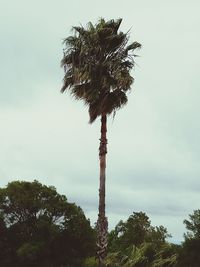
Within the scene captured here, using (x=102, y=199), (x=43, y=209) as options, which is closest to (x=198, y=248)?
(x=43, y=209)

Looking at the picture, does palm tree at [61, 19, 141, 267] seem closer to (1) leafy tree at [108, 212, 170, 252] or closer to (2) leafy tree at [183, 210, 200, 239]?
(2) leafy tree at [183, 210, 200, 239]

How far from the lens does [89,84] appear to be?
32.0m

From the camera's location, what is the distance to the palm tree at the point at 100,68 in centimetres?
3156

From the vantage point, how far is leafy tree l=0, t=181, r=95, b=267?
55281 millimetres

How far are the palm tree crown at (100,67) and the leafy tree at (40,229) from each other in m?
26.4

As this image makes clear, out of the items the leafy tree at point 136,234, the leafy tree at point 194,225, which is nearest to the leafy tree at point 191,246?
the leafy tree at point 194,225

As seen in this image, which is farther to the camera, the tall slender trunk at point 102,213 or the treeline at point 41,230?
the treeline at point 41,230

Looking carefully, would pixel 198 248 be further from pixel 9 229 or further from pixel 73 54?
pixel 73 54

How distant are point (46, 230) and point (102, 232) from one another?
2821 cm

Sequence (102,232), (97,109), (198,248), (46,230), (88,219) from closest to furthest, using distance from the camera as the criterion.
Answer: (102,232) → (97,109) → (198,248) → (46,230) → (88,219)

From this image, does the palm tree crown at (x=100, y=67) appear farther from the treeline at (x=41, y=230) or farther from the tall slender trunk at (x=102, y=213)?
the treeline at (x=41, y=230)

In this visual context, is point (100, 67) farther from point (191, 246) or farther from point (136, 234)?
point (136, 234)

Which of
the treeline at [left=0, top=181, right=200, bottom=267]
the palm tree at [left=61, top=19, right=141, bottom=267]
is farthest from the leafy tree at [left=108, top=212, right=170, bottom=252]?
the palm tree at [left=61, top=19, right=141, bottom=267]

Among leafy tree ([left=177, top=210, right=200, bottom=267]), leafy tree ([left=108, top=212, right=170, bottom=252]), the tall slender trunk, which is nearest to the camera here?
the tall slender trunk
